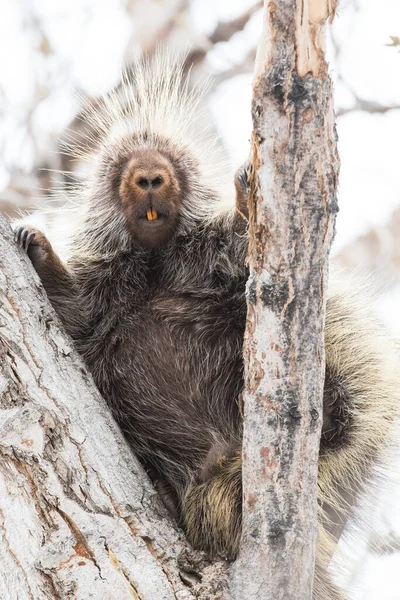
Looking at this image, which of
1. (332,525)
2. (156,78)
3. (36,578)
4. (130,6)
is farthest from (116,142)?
(130,6)

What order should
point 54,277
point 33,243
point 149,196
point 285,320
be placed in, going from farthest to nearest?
point 54,277
point 149,196
point 33,243
point 285,320

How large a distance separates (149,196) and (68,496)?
985 millimetres

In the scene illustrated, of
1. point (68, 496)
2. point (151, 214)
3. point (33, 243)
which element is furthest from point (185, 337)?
point (68, 496)

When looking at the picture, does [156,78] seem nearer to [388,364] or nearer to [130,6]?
[388,364]

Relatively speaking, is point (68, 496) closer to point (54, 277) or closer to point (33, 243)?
point (33, 243)

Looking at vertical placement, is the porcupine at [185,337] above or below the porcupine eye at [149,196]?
below

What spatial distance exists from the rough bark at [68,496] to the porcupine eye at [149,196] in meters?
0.58

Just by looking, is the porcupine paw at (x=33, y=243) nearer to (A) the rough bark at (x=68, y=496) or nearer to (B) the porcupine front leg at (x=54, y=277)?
(B) the porcupine front leg at (x=54, y=277)

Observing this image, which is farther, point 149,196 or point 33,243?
point 149,196

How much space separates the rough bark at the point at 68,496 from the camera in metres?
1.23

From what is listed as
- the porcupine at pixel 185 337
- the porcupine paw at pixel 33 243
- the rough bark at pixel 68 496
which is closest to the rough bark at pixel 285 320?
the rough bark at pixel 68 496

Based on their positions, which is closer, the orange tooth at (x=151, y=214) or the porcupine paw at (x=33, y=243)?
the porcupine paw at (x=33, y=243)

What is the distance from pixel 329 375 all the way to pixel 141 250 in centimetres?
69

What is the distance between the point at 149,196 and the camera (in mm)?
2053
